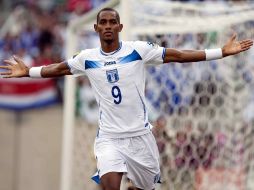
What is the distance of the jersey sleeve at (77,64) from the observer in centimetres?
667

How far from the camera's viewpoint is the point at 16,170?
1360 centimetres

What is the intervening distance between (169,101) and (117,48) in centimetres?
274

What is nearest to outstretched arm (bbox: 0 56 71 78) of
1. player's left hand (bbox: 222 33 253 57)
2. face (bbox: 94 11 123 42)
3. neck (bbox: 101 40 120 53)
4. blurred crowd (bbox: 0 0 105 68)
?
neck (bbox: 101 40 120 53)

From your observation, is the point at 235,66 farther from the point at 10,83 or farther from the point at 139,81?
the point at 10,83

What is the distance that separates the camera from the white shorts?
642 centimetres

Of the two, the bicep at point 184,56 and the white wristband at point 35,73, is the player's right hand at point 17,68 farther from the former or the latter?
the bicep at point 184,56

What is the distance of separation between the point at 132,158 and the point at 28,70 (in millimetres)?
1225

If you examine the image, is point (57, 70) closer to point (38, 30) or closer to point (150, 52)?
point (150, 52)

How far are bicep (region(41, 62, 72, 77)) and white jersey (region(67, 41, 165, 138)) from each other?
0.84 feet

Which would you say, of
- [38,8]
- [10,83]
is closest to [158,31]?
[10,83]

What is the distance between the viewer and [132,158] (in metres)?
6.57

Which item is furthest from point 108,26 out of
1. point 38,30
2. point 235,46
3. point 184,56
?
point 38,30

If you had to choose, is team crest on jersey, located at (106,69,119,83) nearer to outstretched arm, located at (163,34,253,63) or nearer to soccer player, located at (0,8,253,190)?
soccer player, located at (0,8,253,190)

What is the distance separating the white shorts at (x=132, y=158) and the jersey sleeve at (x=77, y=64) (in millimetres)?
615
